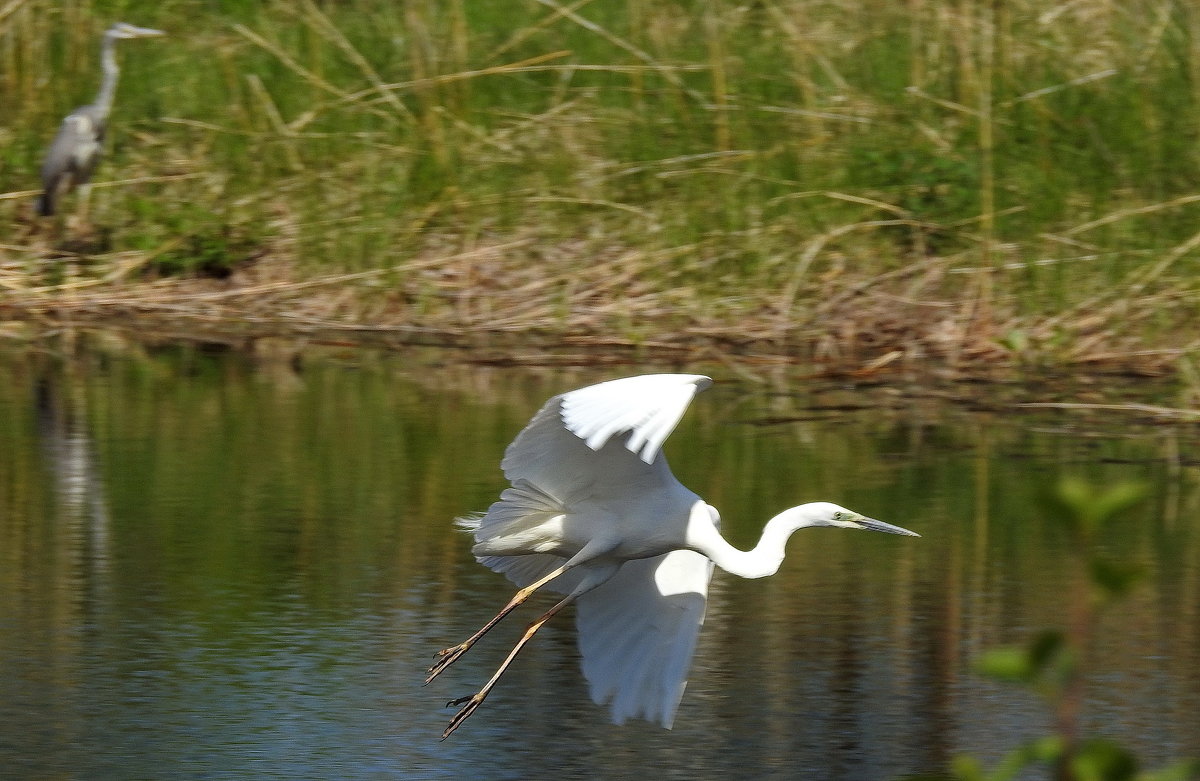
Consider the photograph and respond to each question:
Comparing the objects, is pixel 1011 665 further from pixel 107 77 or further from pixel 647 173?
pixel 107 77

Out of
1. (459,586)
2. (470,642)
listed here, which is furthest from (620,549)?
(459,586)

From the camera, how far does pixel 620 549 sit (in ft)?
13.6

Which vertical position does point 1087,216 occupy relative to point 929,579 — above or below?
above

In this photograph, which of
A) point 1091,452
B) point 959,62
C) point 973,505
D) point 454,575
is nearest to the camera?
point 454,575

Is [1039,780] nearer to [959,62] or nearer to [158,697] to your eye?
[158,697]

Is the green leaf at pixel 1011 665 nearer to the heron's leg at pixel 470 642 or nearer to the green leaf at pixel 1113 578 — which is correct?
the green leaf at pixel 1113 578

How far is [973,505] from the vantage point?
6.60 metres

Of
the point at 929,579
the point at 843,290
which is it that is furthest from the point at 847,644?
the point at 843,290

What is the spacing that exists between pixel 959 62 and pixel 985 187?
69.8 inches

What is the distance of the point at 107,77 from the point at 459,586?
6204 millimetres

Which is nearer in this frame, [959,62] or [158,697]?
[158,697]

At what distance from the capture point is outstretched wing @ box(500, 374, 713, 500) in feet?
10.6

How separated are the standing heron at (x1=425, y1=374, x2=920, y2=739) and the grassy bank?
4.81 meters

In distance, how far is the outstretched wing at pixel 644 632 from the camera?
3916 millimetres
